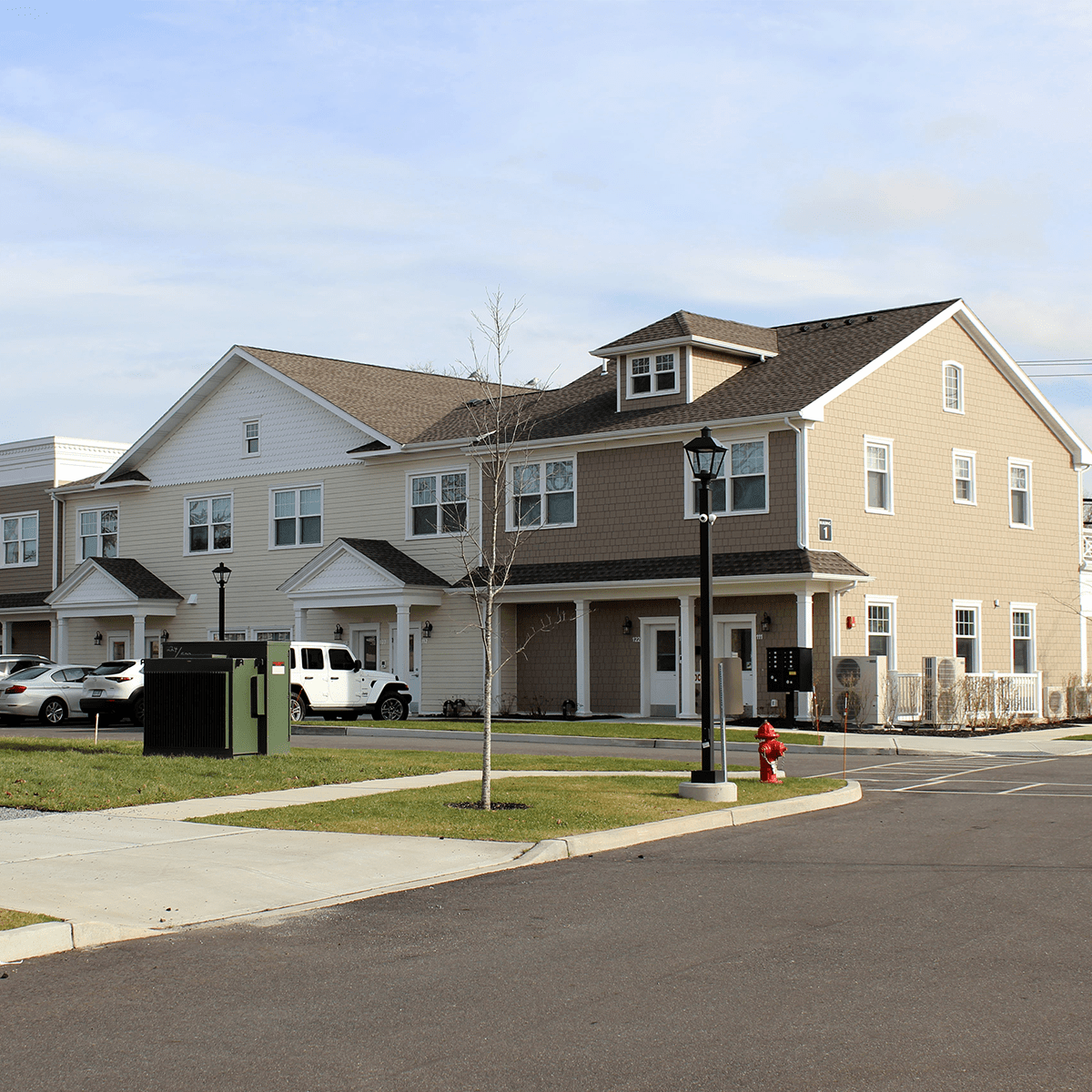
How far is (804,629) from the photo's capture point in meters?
28.2

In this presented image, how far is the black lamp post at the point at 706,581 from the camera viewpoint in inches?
596

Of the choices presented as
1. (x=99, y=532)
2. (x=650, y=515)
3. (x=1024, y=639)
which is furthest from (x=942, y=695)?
(x=99, y=532)

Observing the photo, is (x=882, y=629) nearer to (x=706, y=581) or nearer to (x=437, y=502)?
(x=437, y=502)

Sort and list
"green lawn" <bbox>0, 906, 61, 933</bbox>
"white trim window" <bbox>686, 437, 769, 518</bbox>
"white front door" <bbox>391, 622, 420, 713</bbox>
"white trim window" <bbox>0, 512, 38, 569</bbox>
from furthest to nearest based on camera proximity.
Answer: "white trim window" <bbox>0, 512, 38, 569</bbox> → "white front door" <bbox>391, 622, 420, 713</bbox> → "white trim window" <bbox>686, 437, 769, 518</bbox> → "green lawn" <bbox>0, 906, 61, 933</bbox>

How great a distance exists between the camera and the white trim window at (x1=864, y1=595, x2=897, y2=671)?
29.9 m

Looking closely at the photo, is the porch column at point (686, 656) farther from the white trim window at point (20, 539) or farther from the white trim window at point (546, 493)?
the white trim window at point (20, 539)

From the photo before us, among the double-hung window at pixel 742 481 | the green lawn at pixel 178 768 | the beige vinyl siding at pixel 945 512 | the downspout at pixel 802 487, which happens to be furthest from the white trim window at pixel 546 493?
the green lawn at pixel 178 768

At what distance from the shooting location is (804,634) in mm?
28141

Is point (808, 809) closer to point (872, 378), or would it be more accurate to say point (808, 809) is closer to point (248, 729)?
point (248, 729)

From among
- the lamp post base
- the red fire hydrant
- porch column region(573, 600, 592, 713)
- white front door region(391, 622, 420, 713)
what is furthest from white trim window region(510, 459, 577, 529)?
the lamp post base

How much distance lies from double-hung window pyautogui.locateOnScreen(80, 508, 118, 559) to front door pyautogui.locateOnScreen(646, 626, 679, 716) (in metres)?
18.8

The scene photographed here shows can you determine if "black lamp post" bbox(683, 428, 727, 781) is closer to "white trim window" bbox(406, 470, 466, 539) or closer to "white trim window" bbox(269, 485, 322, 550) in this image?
"white trim window" bbox(406, 470, 466, 539)

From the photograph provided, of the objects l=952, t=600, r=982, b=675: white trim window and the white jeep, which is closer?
the white jeep

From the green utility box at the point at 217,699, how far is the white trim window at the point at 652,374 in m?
15.2
